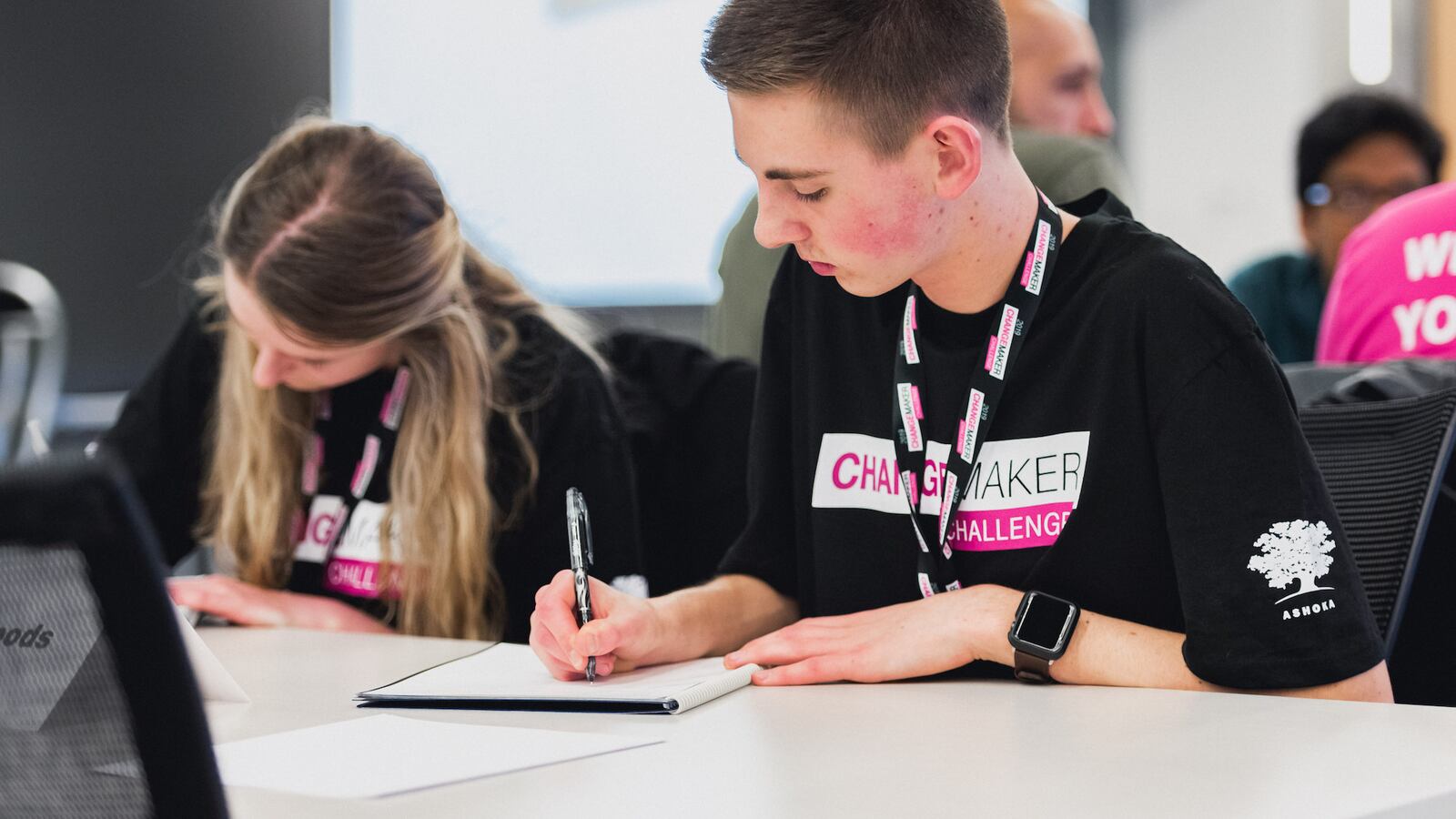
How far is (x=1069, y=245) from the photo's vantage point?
1350 mm

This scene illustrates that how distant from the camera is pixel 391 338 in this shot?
6.28 feet

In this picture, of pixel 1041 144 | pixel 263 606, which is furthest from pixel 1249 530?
pixel 263 606

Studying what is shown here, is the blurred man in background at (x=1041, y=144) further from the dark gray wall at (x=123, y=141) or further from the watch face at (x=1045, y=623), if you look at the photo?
the dark gray wall at (x=123, y=141)

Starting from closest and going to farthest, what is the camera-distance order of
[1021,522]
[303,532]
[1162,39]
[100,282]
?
[1021,522] → [303,532] → [100,282] → [1162,39]

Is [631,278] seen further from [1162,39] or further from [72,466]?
[72,466]

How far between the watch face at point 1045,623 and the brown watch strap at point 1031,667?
13 millimetres

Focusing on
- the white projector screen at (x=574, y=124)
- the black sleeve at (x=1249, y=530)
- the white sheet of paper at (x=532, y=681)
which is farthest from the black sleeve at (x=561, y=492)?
the white projector screen at (x=574, y=124)

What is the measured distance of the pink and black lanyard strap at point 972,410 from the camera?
131 cm

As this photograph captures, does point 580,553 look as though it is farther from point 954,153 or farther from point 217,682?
point 954,153

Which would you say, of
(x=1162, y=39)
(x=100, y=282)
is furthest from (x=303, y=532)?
(x=1162, y=39)

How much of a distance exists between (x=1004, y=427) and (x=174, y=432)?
1.45 metres

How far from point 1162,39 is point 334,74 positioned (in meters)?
3.03

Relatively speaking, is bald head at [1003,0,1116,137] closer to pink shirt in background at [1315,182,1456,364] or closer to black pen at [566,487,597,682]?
pink shirt in background at [1315,182,1456,364]

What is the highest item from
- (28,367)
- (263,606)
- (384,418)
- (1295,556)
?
(1295,556)
